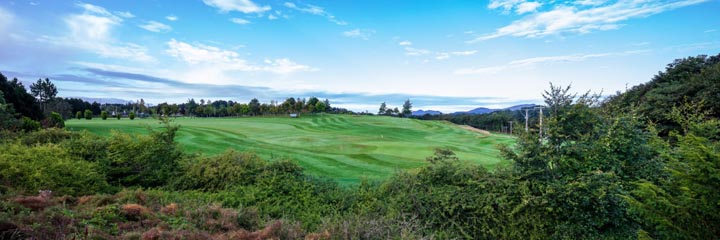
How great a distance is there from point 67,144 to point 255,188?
195 inches

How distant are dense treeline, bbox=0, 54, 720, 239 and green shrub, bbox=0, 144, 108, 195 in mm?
20

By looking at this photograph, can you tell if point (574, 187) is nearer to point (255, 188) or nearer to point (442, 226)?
point (442, 226)

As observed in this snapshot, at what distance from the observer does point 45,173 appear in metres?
5.87

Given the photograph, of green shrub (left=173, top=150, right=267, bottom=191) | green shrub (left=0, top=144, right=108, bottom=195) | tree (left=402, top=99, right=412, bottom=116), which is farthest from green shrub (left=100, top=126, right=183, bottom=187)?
tree (left=402, top=99, right=412, bottom=116)

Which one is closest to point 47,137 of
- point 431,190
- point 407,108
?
point 431,190

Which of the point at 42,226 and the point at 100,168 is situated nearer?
the point at 42,226

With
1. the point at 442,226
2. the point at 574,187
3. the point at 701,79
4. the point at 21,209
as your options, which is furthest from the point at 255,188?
the point at 701,79

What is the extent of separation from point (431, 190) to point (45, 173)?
279 inches

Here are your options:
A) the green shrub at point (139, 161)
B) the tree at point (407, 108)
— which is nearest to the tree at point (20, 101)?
the green shrub at point (139, 161)

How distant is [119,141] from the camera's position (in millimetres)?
7766

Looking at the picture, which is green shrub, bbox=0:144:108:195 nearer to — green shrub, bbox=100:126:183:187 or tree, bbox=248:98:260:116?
green shrub, bbox=100:126:183:187

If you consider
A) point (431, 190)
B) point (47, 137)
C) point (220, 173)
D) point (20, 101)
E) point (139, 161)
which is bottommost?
point (431, 190)

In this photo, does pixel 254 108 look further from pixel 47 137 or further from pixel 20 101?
pixel 47 137

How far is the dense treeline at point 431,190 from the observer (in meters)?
4.43
